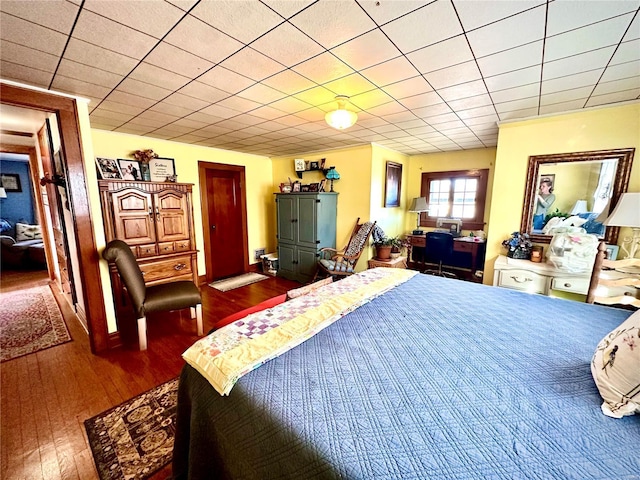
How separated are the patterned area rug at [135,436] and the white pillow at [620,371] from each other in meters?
2.05

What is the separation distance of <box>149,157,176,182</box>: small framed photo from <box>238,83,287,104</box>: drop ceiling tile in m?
2.26

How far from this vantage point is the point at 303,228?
4.29m

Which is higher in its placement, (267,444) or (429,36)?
(429,36)

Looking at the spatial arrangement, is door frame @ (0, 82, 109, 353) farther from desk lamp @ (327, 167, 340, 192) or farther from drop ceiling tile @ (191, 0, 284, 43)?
desk lamp @ (327, 167, 340, 192)

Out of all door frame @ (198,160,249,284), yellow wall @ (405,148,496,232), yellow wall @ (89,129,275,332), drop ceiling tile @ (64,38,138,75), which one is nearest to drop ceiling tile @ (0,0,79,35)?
drop ceiling tile @ (64,38,138,75)

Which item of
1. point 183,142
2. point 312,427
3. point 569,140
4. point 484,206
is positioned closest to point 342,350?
point 312,427

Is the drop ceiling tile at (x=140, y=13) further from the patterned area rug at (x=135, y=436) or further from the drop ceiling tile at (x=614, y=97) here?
the drop ceiling tile at (x=614, y=97)

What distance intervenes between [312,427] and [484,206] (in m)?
4.85

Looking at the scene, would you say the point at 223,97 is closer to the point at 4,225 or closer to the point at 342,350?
the point at 342,350

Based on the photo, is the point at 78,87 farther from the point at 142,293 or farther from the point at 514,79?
the point at 514,79

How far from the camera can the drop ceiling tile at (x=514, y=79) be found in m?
1.78

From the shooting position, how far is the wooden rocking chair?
381 centimetres

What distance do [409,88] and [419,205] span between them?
120 inches

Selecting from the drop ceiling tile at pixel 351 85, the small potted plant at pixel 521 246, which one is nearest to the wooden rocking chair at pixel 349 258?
the small potted plant at pixel 521 246
